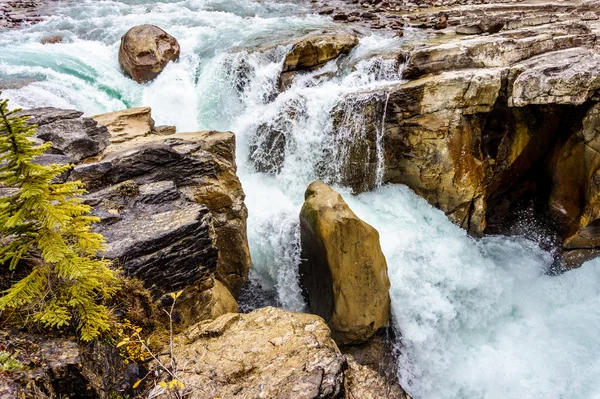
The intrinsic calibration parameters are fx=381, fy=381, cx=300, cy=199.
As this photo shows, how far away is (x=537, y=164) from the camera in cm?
1082

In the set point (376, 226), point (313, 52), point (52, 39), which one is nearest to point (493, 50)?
point (313, 52)

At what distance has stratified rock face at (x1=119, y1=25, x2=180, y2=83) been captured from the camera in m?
13.9

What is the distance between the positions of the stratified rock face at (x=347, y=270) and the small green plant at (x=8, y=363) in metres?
5.25

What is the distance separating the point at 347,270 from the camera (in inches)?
291

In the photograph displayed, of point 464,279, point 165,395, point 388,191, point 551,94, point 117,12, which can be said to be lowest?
point 464,279

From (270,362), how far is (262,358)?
0.44 feet

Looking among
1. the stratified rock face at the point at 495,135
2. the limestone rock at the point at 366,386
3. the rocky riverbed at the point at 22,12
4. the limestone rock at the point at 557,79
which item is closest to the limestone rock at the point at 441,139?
the stratified rock face at the point at 495,135

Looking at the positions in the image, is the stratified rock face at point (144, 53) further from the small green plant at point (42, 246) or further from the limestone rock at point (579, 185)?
the limestone rock at point (579, 185)

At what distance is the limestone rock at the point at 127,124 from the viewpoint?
8531 millimetres

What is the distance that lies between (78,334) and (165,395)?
103 centimetres

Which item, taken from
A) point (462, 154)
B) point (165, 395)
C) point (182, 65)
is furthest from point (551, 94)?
point (182, 65)

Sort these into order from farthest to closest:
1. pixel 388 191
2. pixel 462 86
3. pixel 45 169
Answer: pixel 388 191, pixel 462 86, pixel 45 169

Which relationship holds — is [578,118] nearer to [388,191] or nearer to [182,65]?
[388,191]

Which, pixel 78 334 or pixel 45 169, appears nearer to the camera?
pixel 45 169
